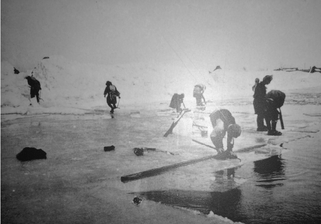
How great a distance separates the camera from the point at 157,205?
2.74 m

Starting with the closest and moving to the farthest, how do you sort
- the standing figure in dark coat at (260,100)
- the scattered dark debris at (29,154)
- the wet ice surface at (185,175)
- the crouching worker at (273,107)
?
the wet ice surface at (185,175) → the scattered dark debris at (29,154) → the crouching worker at (273,107) → the standing figure in dark coat at (260,100)

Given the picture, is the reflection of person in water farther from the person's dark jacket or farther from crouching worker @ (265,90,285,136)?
the person's dark jacket

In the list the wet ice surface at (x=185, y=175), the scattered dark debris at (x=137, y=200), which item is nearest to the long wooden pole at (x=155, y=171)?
the wet ice surface at (x=185, y=175)

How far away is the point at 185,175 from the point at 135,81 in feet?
87.8

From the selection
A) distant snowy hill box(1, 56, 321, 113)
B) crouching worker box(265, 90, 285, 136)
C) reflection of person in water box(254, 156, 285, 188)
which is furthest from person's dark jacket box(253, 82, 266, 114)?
distant snowy hill box(1, 56, 321, 113)

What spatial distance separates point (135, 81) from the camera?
97.7 feet

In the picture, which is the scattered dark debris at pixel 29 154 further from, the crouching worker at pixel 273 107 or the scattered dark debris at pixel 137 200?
the crouching worker at pixel 273 107

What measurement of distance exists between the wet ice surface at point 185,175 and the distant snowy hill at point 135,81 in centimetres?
1532

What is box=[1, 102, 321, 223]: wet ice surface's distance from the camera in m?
2.78

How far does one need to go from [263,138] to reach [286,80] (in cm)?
2612

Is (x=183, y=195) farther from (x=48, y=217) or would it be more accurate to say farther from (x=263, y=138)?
(x=263, y=138)

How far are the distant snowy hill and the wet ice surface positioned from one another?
1532cm

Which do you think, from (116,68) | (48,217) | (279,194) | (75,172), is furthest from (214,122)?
(116,68)

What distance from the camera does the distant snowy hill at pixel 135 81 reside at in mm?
22250
